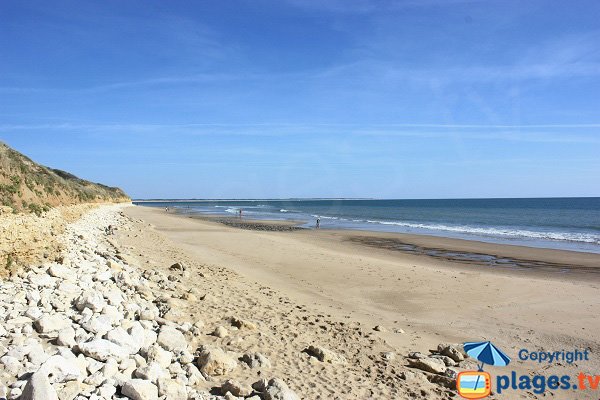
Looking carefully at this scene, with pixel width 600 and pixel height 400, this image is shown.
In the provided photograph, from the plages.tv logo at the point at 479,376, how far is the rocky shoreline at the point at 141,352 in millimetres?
171

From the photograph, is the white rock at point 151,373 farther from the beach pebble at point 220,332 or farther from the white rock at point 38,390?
the beach pebble at point 220,332

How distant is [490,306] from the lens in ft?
35.8

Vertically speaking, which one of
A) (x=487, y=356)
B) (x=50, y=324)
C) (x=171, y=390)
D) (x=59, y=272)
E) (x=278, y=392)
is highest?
(x=59, y=272)

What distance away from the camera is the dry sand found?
6.16m

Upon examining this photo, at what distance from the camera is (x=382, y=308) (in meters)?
10.5

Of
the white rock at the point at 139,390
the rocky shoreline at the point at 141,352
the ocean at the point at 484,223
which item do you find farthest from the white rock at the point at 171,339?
the ocean at the point at 484,223

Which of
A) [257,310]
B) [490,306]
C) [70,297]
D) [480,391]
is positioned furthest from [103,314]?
[490,306]

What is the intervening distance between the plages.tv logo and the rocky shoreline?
0.17 metres

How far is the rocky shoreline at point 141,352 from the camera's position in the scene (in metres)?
4.33

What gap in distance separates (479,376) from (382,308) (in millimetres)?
4273

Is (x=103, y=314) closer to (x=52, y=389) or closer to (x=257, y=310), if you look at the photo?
(x=52, y=389)

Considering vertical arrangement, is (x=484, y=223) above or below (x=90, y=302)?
below

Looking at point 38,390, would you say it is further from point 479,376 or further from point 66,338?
point 479,376

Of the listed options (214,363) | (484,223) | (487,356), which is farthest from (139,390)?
(484,223)
